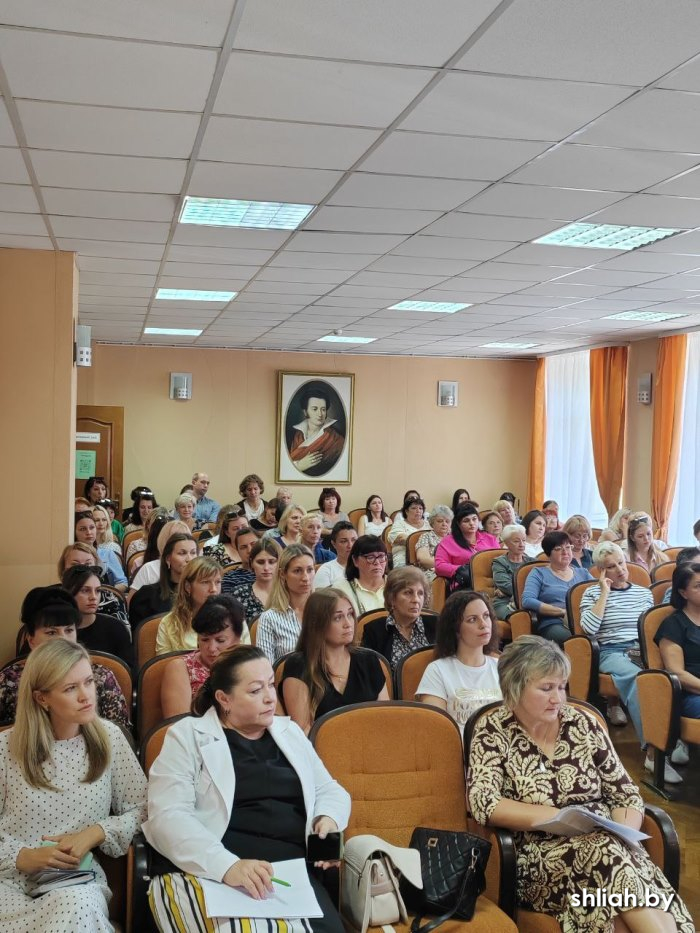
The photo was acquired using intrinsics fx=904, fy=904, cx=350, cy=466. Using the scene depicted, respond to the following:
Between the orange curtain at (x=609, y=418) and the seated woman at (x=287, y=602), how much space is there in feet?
25.3

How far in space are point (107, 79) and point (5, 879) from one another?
9.10ft

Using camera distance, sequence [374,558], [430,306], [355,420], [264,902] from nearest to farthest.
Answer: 1. [264,902]
2. [374,558]
3. [430,306]
4. [355,420]

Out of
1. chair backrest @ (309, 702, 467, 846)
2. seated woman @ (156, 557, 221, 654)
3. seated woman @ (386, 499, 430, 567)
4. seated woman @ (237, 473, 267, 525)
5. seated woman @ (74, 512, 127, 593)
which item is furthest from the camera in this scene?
seated woman @ (237, 473, 267, 525)

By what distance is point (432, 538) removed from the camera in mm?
9398

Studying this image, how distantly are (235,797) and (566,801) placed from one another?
116cm

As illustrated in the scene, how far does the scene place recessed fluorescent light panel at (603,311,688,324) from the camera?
30.5 feet

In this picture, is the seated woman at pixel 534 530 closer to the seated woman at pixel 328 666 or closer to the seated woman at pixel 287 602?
the seated woman at pixel 287 602

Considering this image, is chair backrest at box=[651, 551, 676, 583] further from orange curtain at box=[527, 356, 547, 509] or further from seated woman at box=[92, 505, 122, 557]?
orange curtain at box=[527, 356, 547, 509]

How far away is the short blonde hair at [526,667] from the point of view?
3.25 meters

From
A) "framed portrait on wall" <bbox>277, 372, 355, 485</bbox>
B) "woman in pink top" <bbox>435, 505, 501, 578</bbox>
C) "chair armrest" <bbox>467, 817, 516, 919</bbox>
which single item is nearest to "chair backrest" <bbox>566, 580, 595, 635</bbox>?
"woman in pink top" <bbox>435, 505, 501, 578</bbox>

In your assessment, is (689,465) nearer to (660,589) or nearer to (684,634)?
(660,589)

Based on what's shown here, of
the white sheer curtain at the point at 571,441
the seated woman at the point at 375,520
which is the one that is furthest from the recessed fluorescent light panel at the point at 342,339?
the white sheer curtain at the point at 571,441

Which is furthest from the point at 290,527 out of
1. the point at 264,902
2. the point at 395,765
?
the point at 264,902

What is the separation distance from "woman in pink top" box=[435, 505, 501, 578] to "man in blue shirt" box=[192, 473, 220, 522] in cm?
474
